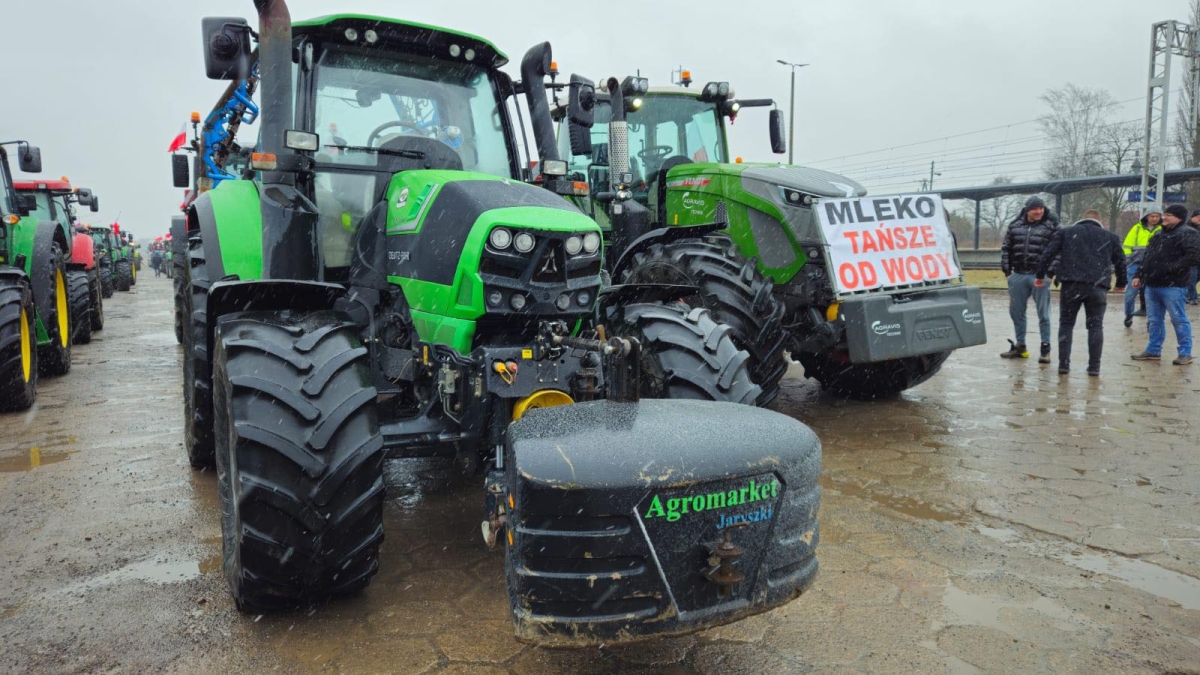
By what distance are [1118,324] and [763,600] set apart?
12.5m

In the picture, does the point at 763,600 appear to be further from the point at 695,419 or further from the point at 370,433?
the point at 370,433

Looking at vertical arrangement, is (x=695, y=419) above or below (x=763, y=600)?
above

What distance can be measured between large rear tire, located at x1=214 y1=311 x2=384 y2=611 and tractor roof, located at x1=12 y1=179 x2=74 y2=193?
11628 millimetres

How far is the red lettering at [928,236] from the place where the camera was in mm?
5789

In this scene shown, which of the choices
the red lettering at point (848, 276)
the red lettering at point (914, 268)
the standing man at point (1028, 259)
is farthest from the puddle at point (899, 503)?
the standing man at point (1028, 259)

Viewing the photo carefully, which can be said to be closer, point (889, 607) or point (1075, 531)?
point (889, 607)

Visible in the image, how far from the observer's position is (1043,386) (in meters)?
7.39

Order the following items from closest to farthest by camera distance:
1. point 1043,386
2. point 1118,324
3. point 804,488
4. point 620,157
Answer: point 804,488 → point 620,157 → point 1043,386 → point 1118,324

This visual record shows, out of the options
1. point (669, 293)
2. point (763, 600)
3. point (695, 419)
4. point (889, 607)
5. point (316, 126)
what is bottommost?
point (889, 607)

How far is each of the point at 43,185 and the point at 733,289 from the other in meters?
11.4

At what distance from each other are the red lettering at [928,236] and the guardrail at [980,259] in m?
20.4

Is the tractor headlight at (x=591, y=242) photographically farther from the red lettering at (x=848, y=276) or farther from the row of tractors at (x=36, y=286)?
the row of tractors at (x=36, y=286)

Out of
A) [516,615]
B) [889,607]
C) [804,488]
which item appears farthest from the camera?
[889,607]

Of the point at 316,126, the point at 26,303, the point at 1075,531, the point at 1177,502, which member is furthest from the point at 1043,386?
the point at 26,303
